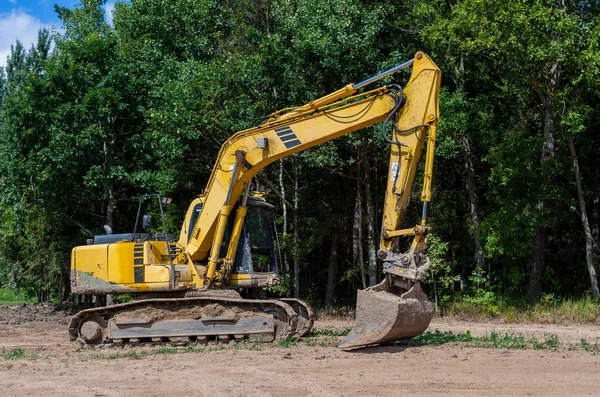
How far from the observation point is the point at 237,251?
47.2ft

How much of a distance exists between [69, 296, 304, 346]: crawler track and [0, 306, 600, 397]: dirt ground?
536mm

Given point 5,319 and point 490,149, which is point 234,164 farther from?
point 5,319

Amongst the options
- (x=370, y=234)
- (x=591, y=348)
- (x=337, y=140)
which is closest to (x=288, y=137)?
(x=591, y=348)

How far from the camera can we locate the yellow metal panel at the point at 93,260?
14.3m

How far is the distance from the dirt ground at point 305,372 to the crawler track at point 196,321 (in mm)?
536

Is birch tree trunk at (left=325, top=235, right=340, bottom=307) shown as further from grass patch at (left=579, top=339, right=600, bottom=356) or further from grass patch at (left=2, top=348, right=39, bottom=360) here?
grass patch at (left=2, top=348, right=39, bottom=360)

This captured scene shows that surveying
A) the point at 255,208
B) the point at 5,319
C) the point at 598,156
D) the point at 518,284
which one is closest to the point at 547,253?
the point at 518,284

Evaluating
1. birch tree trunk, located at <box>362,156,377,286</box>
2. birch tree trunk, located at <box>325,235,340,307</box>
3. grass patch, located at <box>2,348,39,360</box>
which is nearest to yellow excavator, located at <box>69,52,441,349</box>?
grass patch, located at <box>2,348,39,360</box>

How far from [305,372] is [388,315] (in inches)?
66.0

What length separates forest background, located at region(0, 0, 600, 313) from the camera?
62.0 feet

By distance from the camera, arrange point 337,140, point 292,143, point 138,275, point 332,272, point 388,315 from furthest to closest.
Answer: point 332,272
point 337,140
point 138,275
point 292,143
point 388,315

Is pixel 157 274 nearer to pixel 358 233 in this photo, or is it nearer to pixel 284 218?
pixel 284 218

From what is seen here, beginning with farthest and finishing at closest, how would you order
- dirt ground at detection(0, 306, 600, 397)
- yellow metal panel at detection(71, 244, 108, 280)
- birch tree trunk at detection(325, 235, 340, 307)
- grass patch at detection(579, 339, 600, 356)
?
birch tree trunk at detection(325, 235, 340, 307) < yellow metal panel at detection(71, 244, 108, 280) < grass patch at detection(579, 339, 600, 356) < dirt ground at detection(0, 306, 600, 397)

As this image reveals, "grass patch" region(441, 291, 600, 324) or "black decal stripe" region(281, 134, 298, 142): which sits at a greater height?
"black decal stripe" region(281, 134, 298, 142)
